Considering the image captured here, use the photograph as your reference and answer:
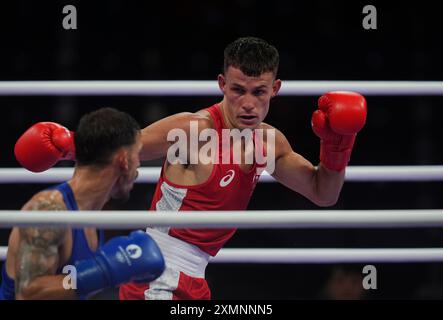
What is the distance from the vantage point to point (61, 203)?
2047mm

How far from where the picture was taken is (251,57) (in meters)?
2.45

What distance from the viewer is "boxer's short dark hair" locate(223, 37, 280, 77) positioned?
244 centimetres

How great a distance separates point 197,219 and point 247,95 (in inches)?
32.2

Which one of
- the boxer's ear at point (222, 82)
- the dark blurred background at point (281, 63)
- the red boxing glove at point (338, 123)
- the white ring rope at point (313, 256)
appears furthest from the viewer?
the dark blurred background at point (281, 63)

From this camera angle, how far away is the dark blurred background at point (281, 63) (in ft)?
15.2

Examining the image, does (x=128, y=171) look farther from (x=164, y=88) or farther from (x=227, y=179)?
(x=164, y=88)

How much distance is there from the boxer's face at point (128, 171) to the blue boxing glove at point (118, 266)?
9.5 inches

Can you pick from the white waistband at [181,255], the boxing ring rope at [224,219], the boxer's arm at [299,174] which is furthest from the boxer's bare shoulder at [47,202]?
the boxer's arm at [299,174]

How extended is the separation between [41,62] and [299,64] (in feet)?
5.90

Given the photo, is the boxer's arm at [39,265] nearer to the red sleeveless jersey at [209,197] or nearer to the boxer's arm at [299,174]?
the red sleeveless jersey at [209,197]

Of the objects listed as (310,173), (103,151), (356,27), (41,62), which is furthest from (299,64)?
(103,151)

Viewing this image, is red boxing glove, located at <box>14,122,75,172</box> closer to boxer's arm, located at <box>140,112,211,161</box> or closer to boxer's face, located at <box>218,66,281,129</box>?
boxer's arm, located at <box>140,112,211,161</box>

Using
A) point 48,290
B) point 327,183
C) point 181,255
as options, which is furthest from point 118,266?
point 327,183
